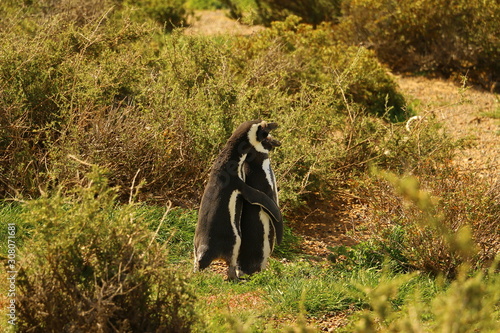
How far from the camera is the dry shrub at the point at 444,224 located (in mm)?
5398

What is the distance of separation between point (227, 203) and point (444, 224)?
1619mm

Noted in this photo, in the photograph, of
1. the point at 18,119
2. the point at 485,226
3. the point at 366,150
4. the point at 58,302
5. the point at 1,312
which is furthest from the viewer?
the point at 366,150

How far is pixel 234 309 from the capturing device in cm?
463

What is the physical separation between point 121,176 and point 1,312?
2626 millimetres

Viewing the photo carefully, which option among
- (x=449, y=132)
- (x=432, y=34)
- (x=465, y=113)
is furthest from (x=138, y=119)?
(x=432, y=34)

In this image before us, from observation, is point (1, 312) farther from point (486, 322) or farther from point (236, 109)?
point (236, 109)

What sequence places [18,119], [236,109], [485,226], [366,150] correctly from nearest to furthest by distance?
1. [485,226]
2. [18,119]
3. [236,109]
4. [366,150]

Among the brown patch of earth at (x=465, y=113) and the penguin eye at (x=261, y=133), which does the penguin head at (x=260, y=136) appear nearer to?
the penguin eye at (x=261, y=133)

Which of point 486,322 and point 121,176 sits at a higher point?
point 486,322

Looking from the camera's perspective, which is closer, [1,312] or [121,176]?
[1,312]

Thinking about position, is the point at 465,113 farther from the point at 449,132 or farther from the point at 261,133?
the point at 261,133

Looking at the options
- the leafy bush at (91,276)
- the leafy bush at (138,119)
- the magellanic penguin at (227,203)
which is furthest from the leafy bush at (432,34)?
the leafy bush at (91,276)

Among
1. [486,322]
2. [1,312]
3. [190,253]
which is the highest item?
[486,322]

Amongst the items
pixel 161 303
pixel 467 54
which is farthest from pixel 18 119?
pixel 467 54
